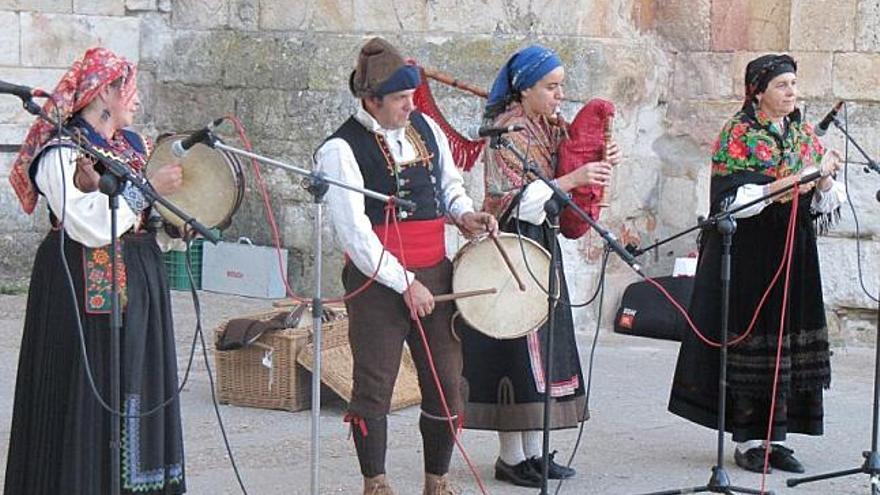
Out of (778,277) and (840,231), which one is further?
(840,231)

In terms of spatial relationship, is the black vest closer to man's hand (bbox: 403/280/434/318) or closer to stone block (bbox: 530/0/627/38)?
man's hand (bbox: 403/280/434/318)

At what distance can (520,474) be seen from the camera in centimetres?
596

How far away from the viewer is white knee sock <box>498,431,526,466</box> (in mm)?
5988

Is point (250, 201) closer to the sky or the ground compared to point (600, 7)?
closer to the ground

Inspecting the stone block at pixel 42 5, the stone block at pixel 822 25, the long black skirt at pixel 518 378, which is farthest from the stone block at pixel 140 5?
the long black skirt at pixel 518 378

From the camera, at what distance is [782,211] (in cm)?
609

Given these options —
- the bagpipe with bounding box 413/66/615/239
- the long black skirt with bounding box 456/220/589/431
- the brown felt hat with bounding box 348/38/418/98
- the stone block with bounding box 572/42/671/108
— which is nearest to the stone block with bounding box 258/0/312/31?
the stone block with bounding box 572/42/671/108

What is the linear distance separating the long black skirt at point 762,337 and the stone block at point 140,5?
4.83m

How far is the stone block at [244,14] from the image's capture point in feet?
31.9

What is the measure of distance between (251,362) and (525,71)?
2118mm

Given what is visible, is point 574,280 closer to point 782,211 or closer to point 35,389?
point 782,211

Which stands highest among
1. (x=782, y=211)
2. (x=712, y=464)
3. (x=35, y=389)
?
(x=782, y=211)

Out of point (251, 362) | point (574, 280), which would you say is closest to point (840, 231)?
point (574, 280)

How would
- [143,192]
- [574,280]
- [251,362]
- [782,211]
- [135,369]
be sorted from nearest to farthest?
1. [143,192]
2. [135,369]
3. [782,211]
4. [251,362]
5. [574,280]
